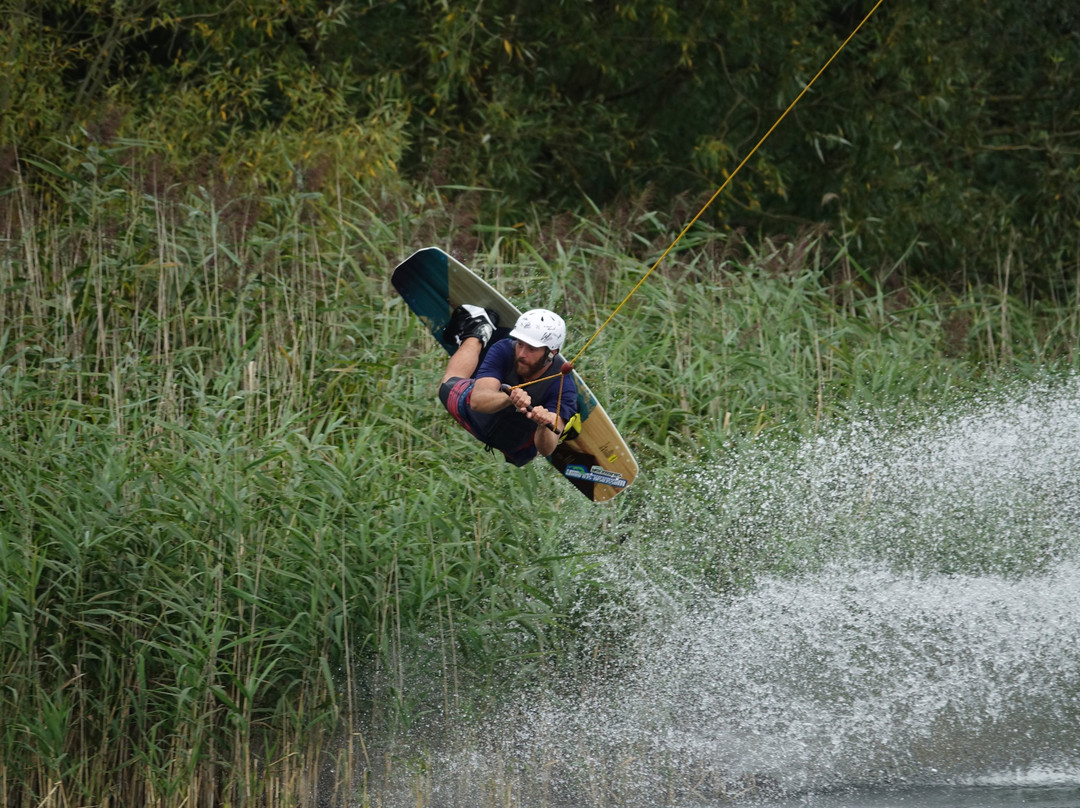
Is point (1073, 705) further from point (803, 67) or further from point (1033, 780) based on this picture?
point (803, 67)

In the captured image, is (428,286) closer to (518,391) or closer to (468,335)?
(468,335)

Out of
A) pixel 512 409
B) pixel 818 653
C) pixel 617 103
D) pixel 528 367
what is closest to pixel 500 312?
pixel 528 367

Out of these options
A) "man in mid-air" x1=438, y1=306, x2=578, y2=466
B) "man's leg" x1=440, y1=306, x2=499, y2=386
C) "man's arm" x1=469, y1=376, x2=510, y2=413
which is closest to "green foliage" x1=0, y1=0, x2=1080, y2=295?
"man's leg" x1=440, y1=306, x2=499, y2=386

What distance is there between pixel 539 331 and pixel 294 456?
1.63 meters

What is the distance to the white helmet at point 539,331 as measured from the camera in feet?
17.0

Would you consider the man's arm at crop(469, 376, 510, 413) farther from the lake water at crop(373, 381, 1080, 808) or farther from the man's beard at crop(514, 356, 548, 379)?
the lake water at crop(373, 381, 1080, 808)

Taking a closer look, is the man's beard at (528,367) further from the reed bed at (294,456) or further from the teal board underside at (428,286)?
the reed bed at (294,456)

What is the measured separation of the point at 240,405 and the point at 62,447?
3.39 feet

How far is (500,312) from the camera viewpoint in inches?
234

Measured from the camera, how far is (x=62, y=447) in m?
5.95

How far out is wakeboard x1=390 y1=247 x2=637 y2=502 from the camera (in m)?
5.79

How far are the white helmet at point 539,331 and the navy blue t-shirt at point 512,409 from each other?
0.14 m

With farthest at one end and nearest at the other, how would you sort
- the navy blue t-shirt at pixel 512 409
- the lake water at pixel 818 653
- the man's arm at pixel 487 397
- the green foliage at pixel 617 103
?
the green foliage at pixel 617 103, the lake water at pixel 818 653, the navy blue t-shirt at pixel 512 409, the man's arm at pixel 487 397

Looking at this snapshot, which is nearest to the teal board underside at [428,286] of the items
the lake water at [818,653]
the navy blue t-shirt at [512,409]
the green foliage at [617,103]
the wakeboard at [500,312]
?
the wakeboard at [500,312]
